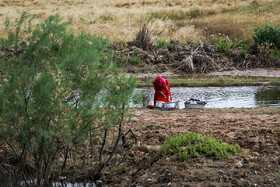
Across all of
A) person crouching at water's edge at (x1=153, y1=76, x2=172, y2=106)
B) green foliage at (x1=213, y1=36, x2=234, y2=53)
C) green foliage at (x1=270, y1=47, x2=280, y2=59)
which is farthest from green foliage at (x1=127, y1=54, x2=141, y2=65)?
person crouching at water's edge at (x1=153, y1=76, x2=172, y2=106)

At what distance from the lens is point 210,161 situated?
5.70 metres

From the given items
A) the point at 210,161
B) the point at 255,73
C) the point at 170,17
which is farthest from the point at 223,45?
the point at 210,161

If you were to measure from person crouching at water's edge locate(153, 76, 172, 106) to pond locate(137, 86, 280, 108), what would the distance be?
1209 mm

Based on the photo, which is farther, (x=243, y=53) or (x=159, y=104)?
(x=243, y=53)

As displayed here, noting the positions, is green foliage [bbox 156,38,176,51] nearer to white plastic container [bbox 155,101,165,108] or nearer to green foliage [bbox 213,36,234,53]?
green foliage [bbox 213,36,234,53]

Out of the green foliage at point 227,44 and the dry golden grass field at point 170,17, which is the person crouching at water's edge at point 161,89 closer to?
the dry golden grass field at point 170,17

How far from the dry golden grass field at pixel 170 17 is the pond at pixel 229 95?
7605mm

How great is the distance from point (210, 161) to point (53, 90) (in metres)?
2.37

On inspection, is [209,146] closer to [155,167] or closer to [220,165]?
[220,165]

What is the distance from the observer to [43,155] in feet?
17.3

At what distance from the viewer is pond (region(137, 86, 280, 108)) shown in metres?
12.0

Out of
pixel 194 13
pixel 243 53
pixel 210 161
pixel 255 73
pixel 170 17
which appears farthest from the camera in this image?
pixel 194 13

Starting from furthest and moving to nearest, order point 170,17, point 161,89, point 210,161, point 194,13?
1. point 194,13
2. point 170,17
3. point 161,89
4. point 210,161

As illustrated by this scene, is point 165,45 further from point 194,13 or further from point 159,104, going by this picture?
point 194,13
